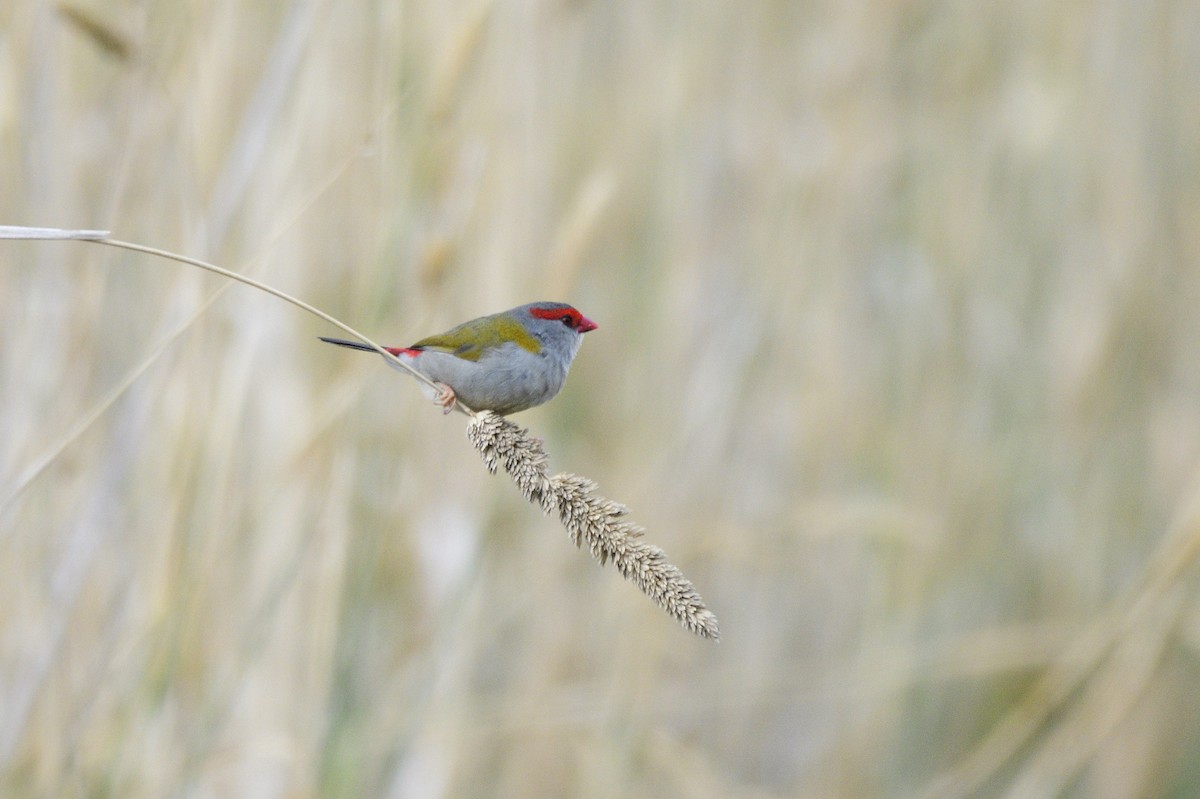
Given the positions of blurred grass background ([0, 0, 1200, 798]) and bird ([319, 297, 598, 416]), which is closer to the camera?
bird ([319, 297, 598, 416])

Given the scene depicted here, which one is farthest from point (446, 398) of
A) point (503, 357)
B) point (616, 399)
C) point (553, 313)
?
point (616, 399)

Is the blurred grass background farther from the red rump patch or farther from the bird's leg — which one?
the bird's leg

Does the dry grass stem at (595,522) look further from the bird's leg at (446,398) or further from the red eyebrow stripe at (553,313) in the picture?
the red eyebrow stripe at (553,313)

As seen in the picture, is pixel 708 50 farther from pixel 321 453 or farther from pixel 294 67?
pixel 321 453

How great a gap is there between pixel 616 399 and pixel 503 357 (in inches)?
58.7

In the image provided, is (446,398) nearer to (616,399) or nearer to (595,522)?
(595,522)

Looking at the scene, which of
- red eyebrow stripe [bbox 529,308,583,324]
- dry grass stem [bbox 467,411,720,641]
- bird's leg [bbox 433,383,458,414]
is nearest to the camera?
dry grass stem [bbox 467,411,720,641]

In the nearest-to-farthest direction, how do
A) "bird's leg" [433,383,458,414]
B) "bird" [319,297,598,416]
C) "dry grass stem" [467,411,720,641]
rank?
1. "dry grass stem" [467,411,720,641]
2. "bird's leg" [433,383,458,414]
3. "bird" [319,297,598,416]

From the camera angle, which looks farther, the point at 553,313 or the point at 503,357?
the point at 553,313

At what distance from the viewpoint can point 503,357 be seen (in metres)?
1.93

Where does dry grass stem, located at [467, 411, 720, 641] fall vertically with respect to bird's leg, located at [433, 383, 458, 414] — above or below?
below

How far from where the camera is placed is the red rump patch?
6.76 feet

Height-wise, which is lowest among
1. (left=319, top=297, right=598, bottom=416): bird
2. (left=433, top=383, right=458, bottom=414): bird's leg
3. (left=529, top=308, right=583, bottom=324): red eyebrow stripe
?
(left=433, top=383, right=458, bottom=414): bird's leg

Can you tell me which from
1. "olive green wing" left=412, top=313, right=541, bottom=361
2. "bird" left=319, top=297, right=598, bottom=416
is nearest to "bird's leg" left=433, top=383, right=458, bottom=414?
"bird" left=319, top=297, right=598, bottom=416
